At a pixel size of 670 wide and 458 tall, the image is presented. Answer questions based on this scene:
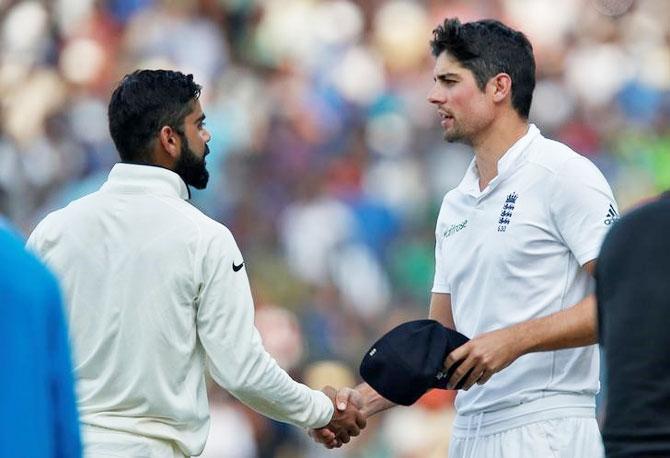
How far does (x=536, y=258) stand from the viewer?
4.84m

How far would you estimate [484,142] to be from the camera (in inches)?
203

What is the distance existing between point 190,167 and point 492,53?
1106 millimetres

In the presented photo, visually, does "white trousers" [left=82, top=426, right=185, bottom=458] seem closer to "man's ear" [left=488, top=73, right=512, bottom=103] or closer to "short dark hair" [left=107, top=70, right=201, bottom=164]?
"short dark hair" [left=107, top=70, right=201, bottom=164]

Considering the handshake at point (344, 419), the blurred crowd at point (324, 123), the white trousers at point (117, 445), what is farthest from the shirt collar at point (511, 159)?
the blurred crowd at point (324, 123)

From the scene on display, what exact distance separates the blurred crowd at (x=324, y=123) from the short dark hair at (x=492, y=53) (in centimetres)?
468

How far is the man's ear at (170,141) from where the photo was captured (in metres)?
4.99

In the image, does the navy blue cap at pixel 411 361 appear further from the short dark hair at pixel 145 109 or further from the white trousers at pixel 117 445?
the short dark hair at pixel 145 109

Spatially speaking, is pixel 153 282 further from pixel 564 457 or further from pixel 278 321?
pixel 278 321

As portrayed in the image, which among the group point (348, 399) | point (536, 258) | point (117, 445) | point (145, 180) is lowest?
point (117, 445)

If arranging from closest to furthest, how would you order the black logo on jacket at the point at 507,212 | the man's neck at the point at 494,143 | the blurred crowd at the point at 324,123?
the black logo on jacket at the point at 507,212 → the man's neck at the point at 494,143 → the blurred crowd at the point at 324,123

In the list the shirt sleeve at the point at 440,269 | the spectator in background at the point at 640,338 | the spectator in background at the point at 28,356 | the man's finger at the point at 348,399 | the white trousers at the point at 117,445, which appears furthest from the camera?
the man's finger at the point at 348,399

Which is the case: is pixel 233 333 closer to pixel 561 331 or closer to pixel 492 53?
pixel 561 331

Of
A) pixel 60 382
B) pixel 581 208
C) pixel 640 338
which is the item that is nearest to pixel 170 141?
pixel 581 208

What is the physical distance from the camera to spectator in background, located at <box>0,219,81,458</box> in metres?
2.43
